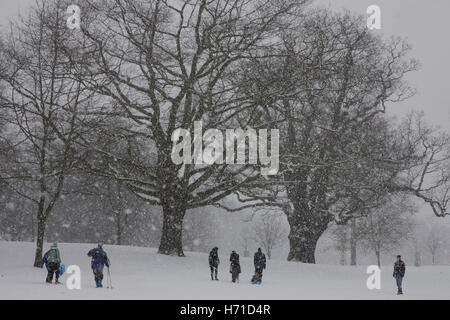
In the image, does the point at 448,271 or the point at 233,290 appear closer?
the point at 233,290

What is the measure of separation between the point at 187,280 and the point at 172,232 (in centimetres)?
639

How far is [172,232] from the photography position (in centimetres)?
2631

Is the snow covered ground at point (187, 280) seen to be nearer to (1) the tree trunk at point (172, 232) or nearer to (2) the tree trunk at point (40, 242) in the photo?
(2) the tree trunk at point (40, 242)

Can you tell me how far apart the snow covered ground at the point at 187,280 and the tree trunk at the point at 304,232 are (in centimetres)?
267

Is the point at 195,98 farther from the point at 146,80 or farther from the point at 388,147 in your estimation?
the point at 388,147

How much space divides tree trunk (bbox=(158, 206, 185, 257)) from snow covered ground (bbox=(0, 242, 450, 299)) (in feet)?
2.29

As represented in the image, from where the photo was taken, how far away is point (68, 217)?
174 ft

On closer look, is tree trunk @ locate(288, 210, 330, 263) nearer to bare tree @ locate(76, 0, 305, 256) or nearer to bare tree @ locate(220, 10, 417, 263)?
bare tree @ locate(220, 10, 417, 263)

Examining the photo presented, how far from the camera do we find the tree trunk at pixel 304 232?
31.7 meters

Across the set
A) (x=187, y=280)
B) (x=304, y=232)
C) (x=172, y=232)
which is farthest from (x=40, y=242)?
(x=304, y=232)

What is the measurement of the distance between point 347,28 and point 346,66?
2670 mm

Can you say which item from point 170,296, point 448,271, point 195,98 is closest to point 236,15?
point 195,98

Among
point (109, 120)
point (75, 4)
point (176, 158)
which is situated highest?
point (75, 4)

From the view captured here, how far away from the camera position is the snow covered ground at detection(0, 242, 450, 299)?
15.3 m
